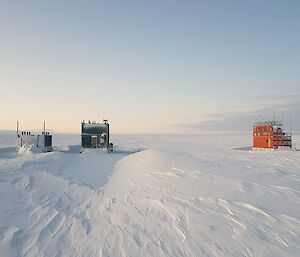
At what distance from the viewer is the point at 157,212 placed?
11070 mm

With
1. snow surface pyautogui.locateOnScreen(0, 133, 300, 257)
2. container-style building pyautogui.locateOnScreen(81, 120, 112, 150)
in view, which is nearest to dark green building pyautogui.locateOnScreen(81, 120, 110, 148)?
container-style building pyautogui.locateOnScreen(81, 120, 112, 150)

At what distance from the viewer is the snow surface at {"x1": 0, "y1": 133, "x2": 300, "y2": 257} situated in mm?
8664

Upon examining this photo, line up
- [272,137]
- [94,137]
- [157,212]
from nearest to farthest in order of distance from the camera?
[157,212]
[94,137]
[272,137]

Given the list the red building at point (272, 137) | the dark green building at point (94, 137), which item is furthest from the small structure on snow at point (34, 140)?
the red building at point (272, 137)

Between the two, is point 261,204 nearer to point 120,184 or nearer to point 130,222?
point 130,222

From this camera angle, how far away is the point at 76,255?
8367mm

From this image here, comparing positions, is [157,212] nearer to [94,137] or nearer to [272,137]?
[94,137]

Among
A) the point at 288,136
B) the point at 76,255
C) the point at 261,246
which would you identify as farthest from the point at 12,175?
the point at 288,136

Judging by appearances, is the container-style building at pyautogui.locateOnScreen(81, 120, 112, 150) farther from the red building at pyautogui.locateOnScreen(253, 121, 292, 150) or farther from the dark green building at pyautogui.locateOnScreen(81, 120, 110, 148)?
the red building at pyautogui.locateOnScreen(253, 121, 292, 150)

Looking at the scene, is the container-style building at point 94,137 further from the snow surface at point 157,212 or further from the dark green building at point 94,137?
the snow surface at point 157,212

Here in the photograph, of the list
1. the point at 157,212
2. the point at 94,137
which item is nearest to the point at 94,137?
the point at 94,137

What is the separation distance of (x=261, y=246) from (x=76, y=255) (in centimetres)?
479

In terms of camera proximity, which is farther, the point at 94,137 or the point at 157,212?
the point at 94,137

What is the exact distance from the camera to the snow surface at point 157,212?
8.66 m
